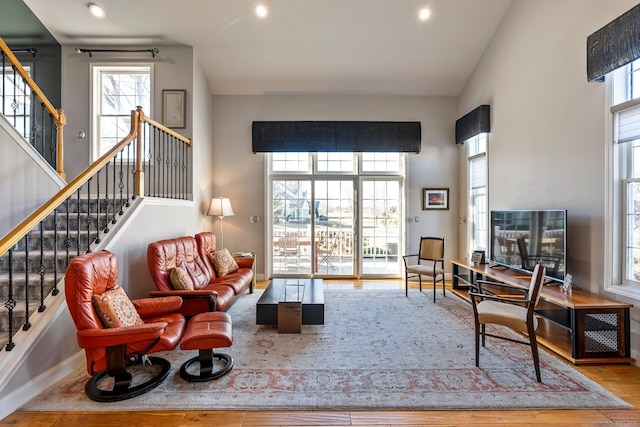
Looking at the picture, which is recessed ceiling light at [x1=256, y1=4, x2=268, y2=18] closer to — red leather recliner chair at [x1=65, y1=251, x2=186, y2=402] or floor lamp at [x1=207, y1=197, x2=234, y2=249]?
floor lamp at [x1=207, y1=197, x2=234, y2=249]

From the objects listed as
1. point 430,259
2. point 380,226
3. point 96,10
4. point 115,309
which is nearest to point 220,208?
point 115,309

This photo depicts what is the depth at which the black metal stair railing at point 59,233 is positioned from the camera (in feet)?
7.27

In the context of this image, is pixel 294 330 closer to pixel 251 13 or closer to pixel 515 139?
pixel 515 139

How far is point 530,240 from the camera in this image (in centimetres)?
360

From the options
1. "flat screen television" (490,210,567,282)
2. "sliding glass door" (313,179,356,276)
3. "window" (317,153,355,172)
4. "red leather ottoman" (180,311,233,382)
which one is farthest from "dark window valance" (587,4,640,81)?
"red leather ottoman" (180,311,233,382)

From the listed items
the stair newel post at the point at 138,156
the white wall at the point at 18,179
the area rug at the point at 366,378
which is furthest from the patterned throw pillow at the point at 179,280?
the white wall at the point at 18,179

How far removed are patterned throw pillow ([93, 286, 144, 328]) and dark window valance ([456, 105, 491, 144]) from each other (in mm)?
5262

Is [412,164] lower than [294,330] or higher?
higher

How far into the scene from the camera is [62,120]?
3840 millimetres

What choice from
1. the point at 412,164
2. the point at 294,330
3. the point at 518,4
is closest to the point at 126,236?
the point at 294,330

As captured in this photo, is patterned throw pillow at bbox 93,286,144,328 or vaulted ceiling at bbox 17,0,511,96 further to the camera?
vaulted ceiling at bbox 17,0,511,96

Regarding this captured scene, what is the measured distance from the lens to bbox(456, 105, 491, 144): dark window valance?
4.72 meters

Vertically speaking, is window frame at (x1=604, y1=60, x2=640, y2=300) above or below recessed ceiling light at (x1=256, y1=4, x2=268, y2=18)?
below

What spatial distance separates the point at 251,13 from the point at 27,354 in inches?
183
